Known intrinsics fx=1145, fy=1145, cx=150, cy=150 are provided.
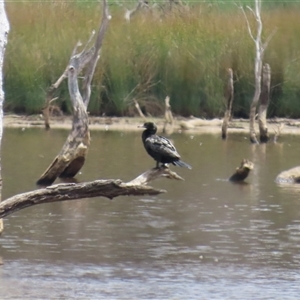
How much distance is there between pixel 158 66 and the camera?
21516 millimetres

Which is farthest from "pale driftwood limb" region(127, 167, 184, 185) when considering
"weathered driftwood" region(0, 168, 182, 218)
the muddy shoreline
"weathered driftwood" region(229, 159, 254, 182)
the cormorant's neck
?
the muddy shoreline

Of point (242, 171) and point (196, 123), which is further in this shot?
point (196, 123)

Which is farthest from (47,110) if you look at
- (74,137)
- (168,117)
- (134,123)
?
(74,137)

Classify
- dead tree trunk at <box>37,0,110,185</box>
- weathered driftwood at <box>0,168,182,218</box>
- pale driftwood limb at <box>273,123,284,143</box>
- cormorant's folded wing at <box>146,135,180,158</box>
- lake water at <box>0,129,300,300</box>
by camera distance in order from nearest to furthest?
weathered driftwood at <box>0,168,182,218</box>, lake water at <box>0,129,300,300</box>, cormorant's folded wing at <box>146,135,180,158</box>, dead tree trunk at <box>37,0,110,185</box>, pale driftwood limb at <box>273,123,284,143</box>

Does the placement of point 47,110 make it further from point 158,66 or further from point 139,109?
point 158,66

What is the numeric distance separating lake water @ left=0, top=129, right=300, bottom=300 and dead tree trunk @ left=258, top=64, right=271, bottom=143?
7.16ft

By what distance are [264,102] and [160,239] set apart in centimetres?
820

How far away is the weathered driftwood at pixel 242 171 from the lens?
47.3ft

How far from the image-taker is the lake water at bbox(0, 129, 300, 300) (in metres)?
8.85

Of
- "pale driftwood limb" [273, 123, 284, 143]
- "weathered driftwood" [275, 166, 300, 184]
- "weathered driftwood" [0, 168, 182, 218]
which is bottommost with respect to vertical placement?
"weathered driftwood" [275, 166, 300, 184]

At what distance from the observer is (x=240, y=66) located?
21062 mm

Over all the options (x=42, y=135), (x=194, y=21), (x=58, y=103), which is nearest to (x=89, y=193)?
(x=42, y=135)

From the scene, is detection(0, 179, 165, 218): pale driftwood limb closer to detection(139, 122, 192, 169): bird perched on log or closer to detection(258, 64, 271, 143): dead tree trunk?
detection(139, 122, 192, 169): bird perched on log

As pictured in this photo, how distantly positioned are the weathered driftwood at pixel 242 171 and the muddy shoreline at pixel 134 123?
5.51 metres
